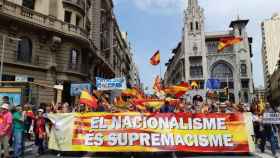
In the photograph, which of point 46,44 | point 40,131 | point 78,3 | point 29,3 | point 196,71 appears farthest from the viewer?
point 196,71

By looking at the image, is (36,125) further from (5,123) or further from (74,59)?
(74,59)

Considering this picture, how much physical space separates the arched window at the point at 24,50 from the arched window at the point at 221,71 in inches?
2563

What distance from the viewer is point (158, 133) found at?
972cm

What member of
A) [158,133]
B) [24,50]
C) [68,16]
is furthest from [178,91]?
[68,16]

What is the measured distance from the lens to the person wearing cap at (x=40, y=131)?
10.4 meters

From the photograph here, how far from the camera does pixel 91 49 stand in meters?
31.3

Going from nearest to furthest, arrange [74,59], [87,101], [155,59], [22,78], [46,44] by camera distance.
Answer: [87,101]
[22,78]
[46,44]
[155,59]
[74,59]

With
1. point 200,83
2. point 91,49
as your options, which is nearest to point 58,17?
point 91,49

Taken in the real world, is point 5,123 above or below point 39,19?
below

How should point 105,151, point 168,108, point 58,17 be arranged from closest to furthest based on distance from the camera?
Result: point 105,151 → point 168,108 → point 58,17

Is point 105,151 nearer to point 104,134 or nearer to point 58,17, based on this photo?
point 104,134

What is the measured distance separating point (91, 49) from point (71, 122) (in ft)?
71.1

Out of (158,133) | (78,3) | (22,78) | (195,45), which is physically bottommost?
(158,133)

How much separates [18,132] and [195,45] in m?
80.3
